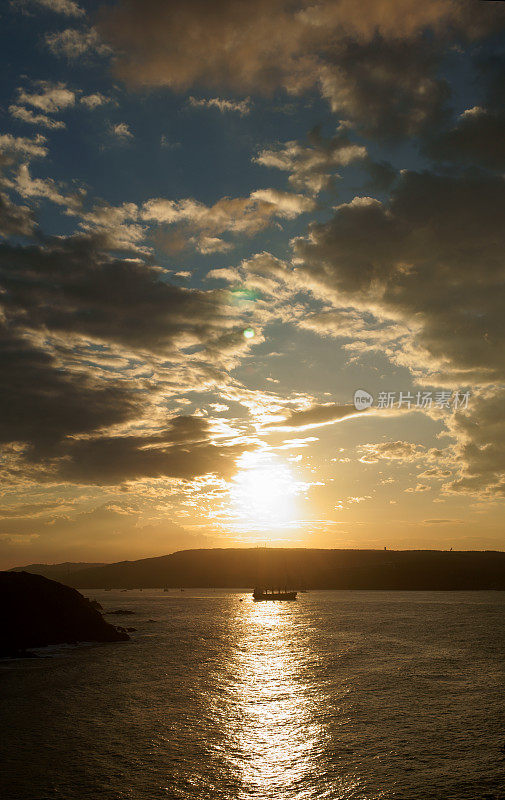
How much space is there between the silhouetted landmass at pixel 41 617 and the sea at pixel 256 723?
4.34m

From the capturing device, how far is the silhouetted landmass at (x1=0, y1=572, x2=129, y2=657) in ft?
230

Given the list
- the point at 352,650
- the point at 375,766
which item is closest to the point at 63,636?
the point at 352,650

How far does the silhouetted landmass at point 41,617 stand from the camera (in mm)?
70188

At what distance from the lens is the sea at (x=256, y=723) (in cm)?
2534

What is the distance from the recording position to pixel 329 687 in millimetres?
47656

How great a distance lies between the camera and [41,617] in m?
74.8

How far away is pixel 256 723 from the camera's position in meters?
36.6

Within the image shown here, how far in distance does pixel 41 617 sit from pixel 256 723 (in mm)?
49372

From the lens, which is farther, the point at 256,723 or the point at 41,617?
the point at 41,617

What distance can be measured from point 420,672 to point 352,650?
17064 millimetres

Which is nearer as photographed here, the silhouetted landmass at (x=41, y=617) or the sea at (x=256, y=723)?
the sea at (x=256, y=723)

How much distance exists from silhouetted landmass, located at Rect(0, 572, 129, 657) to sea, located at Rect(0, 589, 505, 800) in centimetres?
434

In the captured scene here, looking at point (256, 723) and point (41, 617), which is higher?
point (256, 723)

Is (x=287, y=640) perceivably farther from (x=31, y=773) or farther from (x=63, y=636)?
(x=31, y=773)
